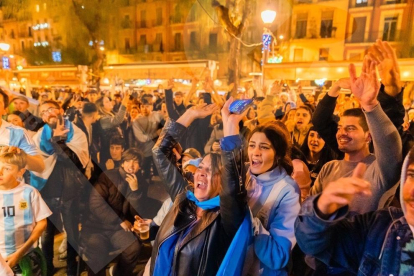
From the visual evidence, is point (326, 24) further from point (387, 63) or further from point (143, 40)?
point (387, 63)

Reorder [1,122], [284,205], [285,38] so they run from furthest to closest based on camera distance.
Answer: [285,38]
[1,122]
[284,205]

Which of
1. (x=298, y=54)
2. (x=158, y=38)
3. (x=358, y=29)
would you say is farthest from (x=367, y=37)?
(x=158, y=38)

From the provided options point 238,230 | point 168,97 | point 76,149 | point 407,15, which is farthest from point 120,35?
point 238,230

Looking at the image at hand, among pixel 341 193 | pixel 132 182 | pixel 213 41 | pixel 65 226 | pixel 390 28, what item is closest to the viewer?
pixel 341 193

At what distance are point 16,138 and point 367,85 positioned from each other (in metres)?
3.02

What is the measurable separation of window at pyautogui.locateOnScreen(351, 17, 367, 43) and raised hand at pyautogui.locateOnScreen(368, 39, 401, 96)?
1984 cm

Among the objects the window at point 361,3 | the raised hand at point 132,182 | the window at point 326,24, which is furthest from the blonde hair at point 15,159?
the window at point 326,24

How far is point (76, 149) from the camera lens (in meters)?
3.69

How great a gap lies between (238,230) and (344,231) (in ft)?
1.71

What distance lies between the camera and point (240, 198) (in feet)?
5.10

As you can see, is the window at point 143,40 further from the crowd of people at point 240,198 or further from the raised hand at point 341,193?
the raised hand at point 341,193

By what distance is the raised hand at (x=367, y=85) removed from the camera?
1640mm

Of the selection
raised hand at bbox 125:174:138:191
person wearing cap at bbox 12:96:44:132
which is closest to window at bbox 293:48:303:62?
person wearing cap at bbox 12:96:44:132

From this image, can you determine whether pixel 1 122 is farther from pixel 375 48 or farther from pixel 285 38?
pixel 285 38
